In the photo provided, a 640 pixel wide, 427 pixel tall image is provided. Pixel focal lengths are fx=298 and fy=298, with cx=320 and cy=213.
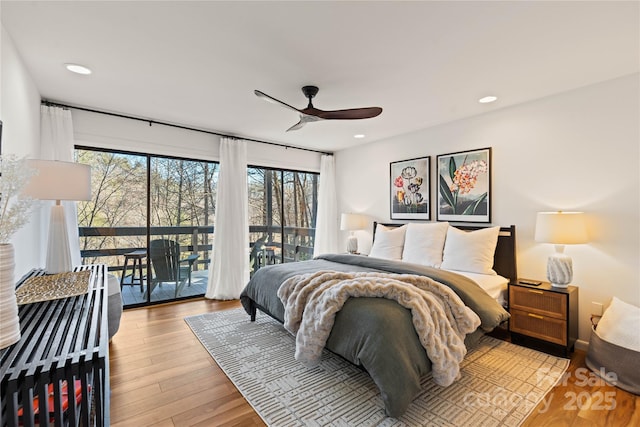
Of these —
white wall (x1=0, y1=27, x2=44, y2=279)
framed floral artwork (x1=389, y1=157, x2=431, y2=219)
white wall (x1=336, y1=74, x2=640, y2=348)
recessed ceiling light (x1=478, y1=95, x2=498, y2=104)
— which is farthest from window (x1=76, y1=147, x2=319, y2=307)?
white wall (x1=336, y1=74, x2=640, y2=348)

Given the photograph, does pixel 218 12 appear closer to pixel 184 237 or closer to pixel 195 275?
pixel 184 237

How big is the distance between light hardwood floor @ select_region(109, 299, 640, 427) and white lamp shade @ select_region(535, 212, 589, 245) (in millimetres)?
1041

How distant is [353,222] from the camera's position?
194 inches

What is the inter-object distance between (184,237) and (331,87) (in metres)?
3.02

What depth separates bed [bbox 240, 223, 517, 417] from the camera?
1817 millimetres

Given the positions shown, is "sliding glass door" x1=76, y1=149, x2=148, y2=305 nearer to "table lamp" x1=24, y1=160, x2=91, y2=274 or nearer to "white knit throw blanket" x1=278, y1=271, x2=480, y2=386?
"table lamp" x1=24, y1=160, x2=91, y2=274

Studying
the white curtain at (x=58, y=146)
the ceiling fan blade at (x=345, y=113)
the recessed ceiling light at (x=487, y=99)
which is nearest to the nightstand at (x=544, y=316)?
the recessed ceiling light at (x=487, y=99)

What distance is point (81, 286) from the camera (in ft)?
6.35

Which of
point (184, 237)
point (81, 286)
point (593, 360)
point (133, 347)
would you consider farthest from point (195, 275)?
point (593, 360)

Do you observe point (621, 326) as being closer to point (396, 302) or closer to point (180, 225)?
point (396, 302)

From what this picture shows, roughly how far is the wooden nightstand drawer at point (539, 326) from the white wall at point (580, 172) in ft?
1.52

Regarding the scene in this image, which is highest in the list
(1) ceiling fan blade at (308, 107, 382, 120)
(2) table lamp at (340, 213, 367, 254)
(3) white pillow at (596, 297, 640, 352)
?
(1) ceiling fan blade at (308, 107, 382, 120)

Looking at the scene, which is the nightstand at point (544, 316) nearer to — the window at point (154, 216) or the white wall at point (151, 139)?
the window at point (154, 216)

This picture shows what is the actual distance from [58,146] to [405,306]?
12.6 ft
